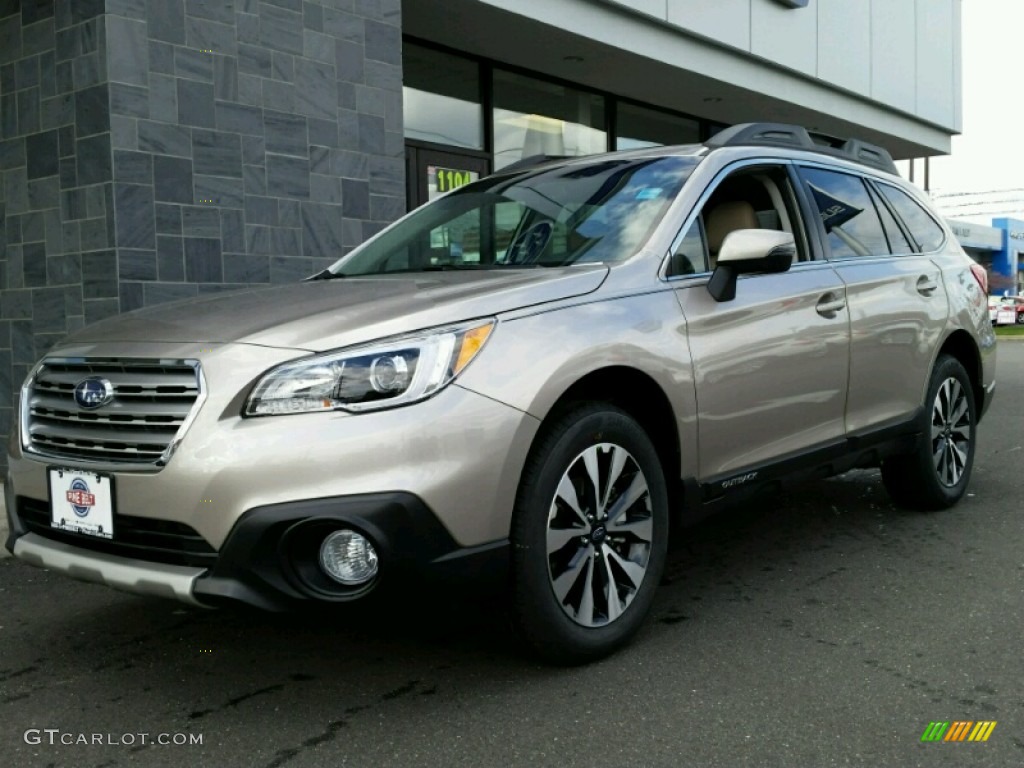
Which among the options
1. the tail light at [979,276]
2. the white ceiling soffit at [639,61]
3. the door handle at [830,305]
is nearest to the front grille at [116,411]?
the door handle at [830,305]

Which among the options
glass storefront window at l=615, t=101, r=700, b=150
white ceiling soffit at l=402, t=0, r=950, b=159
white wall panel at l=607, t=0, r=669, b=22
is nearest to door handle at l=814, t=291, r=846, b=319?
white ceiling soffit at l=402, t=0, r=950, b=159

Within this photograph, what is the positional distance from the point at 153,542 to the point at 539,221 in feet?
6.28

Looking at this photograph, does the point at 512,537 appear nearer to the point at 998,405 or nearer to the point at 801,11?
the point at 998,405

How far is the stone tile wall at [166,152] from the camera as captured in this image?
6727 millimetres

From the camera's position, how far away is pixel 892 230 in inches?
203

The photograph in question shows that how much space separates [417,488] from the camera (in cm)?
272

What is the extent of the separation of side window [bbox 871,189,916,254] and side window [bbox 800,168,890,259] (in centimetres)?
5

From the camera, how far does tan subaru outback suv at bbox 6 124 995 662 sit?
8.96ft

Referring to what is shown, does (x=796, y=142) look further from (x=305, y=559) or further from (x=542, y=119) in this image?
(x=542, y=119)

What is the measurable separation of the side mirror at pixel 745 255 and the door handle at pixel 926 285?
1480 millimetres

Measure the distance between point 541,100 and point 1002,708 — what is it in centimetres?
1062

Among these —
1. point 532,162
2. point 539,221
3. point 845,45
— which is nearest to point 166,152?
point 532,162

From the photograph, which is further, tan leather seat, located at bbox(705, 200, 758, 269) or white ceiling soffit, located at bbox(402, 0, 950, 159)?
white ceiling soffit, located at bbox(402, 0, 950, 159)

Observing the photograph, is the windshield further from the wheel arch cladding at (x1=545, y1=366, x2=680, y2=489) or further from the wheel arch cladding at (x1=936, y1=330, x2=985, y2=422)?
the wheel arch cladding at (x1=936, y1=330, x2=985, y2=422)
